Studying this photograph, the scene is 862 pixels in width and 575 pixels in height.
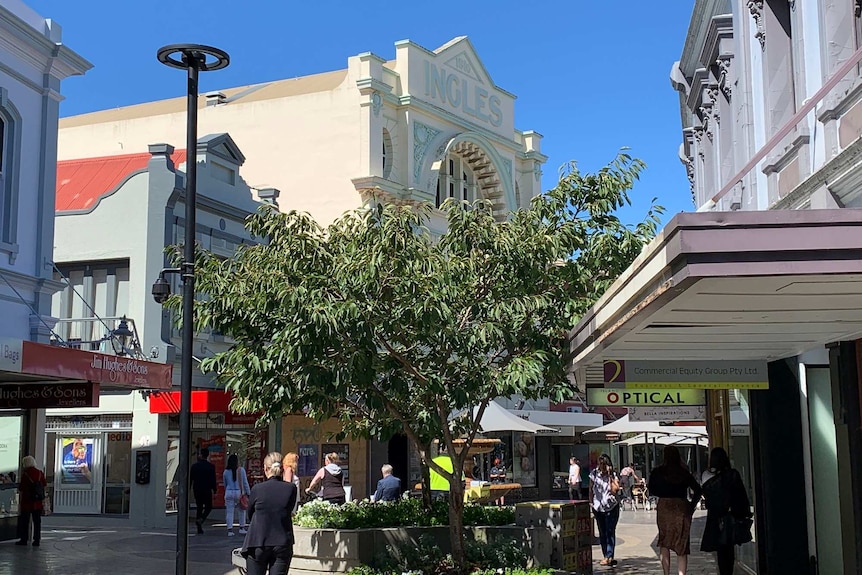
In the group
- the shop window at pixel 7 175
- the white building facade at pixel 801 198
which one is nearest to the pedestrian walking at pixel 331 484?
the white building facade at pixel 801 198

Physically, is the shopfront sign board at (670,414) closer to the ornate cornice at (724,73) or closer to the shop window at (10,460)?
the ornate cornice at (724,73)

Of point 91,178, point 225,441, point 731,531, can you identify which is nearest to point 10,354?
point 731,531

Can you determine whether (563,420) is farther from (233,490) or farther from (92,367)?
(92,367)

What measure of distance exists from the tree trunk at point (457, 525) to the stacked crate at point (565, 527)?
125cm

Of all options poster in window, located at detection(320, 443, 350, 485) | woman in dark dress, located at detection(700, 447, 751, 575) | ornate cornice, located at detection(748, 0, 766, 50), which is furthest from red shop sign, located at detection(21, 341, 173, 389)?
ornate cornice, located at detection(748, 0, 766, 50)

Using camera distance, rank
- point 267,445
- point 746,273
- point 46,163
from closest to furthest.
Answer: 1. point 746,273
2. point 46,163
3. point 267,445

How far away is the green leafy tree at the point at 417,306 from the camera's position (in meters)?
11.7

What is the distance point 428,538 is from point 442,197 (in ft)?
84.4

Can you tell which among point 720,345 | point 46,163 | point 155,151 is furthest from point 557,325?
point 155,151

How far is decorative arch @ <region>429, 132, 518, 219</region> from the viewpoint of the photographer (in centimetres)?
3853

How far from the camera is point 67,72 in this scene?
1986 cm

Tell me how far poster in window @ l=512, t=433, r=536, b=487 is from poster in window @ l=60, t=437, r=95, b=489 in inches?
675

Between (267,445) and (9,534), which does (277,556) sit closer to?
(9,534)

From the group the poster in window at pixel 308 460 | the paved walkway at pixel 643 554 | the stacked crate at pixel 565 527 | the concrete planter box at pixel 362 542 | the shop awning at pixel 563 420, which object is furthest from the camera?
the shop awning at pixel 563 420
